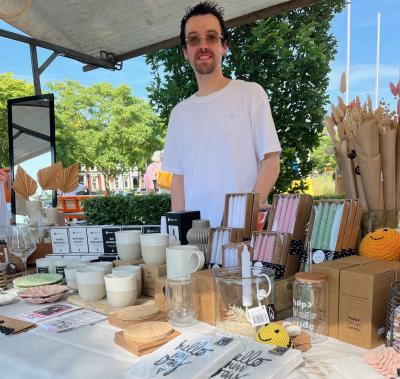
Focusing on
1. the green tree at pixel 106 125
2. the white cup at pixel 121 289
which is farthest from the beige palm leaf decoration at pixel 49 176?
the green tree at pixel 106 125

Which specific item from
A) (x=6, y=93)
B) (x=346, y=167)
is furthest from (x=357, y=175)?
(x=6, y=93)

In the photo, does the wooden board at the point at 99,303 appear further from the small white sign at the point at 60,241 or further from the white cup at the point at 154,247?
the small white sign at the point at 60,241

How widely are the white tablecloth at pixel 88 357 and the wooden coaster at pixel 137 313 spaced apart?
0.04 m

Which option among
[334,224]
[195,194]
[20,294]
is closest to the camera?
[334,224]

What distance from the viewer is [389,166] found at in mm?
1125

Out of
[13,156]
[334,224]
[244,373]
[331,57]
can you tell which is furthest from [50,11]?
[331,57]

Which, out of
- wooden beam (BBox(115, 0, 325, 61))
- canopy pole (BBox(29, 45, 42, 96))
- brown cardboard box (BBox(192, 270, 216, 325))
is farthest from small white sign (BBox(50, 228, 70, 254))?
canopy pole (BBox(29, 45, 42, 96))

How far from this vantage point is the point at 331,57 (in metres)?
4.28

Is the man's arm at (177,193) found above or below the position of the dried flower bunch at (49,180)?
below

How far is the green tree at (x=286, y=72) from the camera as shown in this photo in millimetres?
3957

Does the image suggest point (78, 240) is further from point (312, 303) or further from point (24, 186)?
point (312, 303)

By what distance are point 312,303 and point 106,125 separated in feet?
63.0

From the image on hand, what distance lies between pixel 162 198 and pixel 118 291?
12.2 ft

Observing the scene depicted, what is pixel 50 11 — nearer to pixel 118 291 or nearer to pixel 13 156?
pixel 13 156
